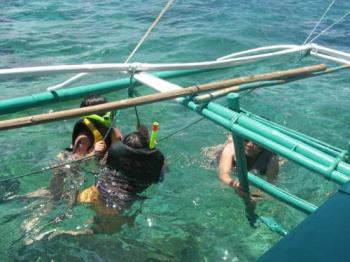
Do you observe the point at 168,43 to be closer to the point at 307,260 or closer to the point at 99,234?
the point at 99,234

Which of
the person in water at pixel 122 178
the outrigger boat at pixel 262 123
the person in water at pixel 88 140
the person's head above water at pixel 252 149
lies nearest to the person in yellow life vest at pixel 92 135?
the person in water at pixel 88 140

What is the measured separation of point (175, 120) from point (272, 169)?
8.22 ft

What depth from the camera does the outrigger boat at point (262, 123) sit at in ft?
5.46

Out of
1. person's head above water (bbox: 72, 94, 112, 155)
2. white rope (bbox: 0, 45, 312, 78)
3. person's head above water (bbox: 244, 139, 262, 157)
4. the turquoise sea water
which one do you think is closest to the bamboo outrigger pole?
white rope (bbox: 0, 45, 312, 78)

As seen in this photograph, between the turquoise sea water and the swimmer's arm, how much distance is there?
0.33 metres

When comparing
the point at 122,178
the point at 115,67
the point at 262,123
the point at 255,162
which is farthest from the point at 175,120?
the point at 262,123

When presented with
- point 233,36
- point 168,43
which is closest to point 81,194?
point 168,43

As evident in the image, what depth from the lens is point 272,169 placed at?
16.0 ft

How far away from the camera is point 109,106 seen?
2.55 meters

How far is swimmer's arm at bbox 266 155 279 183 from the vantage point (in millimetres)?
4859

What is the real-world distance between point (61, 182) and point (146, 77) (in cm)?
184

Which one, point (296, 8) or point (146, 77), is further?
point (296, 8)

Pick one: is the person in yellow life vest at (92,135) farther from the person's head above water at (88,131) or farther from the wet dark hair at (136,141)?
the wet dark hair at (136,141)

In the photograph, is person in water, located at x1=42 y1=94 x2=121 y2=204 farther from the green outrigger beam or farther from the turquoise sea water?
the green outrigger beam
